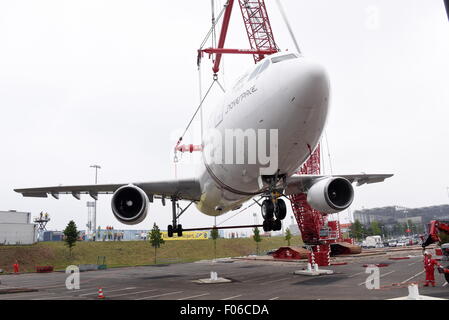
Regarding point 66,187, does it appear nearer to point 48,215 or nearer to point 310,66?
point 310,66

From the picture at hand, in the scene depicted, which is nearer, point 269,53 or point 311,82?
point 311,82

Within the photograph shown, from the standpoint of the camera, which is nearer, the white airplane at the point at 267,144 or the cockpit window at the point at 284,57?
the white airplane at the point at 267,144

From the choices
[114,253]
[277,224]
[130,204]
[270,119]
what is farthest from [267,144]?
[114,253]

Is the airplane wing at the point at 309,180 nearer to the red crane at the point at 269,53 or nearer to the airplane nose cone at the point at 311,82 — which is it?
the airplane nose cone at the point at 311,82

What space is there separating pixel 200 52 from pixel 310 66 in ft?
89.2

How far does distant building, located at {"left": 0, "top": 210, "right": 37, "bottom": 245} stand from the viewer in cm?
6153

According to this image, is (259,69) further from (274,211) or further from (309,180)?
(309,180)

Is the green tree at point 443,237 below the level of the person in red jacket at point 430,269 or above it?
above

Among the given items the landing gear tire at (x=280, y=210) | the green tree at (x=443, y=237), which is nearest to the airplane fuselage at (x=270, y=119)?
the landing gear tire at (x=280, y=210)

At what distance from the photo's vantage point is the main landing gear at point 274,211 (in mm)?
11406

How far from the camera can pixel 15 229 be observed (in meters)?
62.6

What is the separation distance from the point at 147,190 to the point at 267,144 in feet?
31.9

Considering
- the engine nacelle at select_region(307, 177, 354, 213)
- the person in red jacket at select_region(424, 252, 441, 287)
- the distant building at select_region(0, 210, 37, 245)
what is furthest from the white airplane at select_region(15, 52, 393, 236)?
the distant building at select_region(0, 210, 37, 245)

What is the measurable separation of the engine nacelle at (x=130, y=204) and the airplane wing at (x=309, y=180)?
6406 mm
